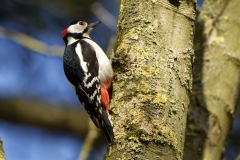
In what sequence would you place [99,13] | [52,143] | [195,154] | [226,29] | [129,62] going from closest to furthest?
[129,62], [195,154], [226,29], [99,13], [52,143]

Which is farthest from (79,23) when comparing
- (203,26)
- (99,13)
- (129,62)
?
(129,62)

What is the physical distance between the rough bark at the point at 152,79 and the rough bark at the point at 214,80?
605 mm

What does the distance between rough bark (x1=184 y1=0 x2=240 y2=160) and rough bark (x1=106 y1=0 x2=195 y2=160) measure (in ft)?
1.99

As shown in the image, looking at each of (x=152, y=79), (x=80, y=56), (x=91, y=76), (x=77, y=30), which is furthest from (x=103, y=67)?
(x=77, y=30)

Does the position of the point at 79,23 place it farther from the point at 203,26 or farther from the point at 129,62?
the point at 129,62

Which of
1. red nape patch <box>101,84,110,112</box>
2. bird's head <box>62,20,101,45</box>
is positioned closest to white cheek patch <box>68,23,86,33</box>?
bird's head <box>62,20,101,45</box>

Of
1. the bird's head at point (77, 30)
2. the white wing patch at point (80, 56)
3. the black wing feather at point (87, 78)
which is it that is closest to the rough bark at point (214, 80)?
the black wing feather at point (87, 78)

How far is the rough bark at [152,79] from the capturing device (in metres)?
2.48

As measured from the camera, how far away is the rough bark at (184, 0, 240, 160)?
3.33 metres

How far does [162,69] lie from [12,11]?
329cm

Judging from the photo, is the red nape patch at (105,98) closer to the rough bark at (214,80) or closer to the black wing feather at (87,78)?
the black wing feather at (87,78)

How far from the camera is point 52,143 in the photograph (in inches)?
215

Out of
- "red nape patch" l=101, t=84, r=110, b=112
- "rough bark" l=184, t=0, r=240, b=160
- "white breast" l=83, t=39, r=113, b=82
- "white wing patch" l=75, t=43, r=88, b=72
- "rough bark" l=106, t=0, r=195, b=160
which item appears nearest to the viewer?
"rough bark" l=106, t=0, r=195, b=160

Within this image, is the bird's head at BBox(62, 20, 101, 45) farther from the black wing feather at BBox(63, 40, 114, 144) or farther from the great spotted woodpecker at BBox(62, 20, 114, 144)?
the black wing feather at BBox(63, 40, 114, 144)
